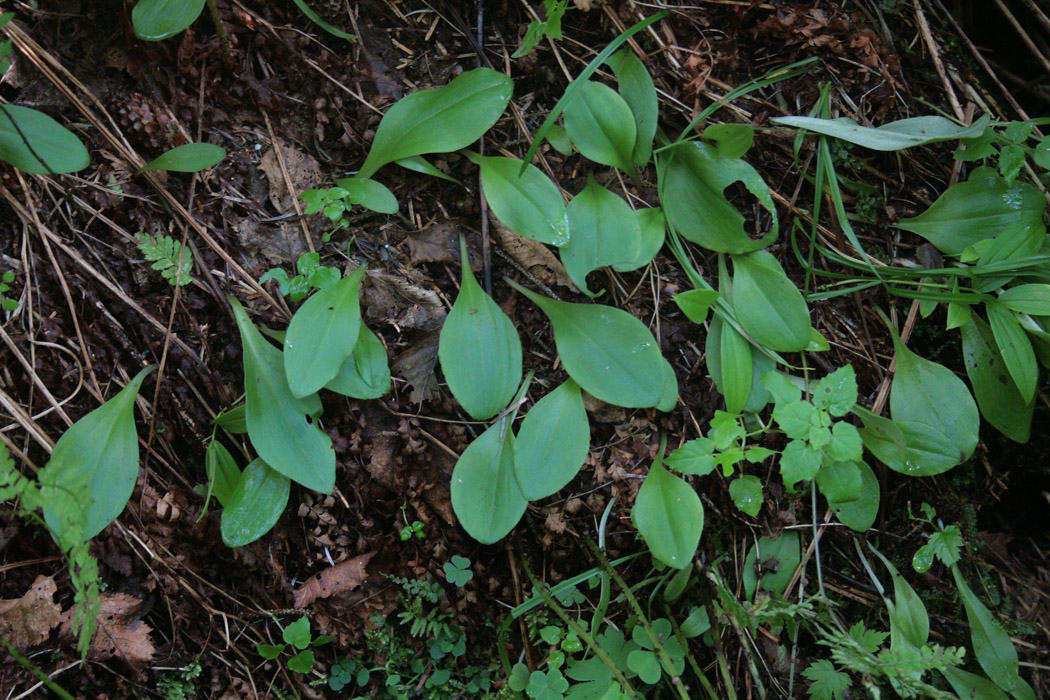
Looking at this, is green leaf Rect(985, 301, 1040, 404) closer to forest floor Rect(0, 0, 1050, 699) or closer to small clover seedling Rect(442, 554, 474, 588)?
forest floor Rect(0, 0, 1050, 699)

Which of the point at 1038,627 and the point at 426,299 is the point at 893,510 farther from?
the point at 426,299

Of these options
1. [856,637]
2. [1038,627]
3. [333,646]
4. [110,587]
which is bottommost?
[1038,627]

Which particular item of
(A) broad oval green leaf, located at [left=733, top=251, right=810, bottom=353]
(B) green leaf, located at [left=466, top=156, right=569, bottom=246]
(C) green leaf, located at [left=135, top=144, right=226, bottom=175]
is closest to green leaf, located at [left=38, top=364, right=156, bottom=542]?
(C) green leaf, located at [left=135, top=144, right=226, bottom=175]

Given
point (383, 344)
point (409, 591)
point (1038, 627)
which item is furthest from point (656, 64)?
point (1038, 627)

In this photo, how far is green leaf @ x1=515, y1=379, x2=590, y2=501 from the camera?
150 cm

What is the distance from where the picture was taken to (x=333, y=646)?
1578mm

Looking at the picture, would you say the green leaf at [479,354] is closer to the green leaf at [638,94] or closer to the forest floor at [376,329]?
the forest floor at [376,329]

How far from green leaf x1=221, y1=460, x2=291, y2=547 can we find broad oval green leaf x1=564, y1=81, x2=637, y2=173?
1.10m

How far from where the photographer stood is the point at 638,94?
162 centimetres

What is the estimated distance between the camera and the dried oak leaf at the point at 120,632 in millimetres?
1439

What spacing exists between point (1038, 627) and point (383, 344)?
190 centimetres

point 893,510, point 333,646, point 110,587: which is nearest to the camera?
point 110,587

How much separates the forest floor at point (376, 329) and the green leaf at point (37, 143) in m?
0.09

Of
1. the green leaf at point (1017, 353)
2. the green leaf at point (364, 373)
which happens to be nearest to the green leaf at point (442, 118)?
the green leaf at point (364, 373)
